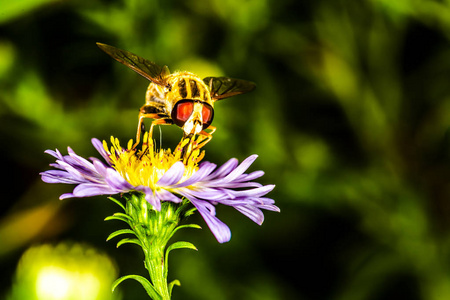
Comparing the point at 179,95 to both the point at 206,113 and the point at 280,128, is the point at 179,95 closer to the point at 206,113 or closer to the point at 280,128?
the point at 206,113

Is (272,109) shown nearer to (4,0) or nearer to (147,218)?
(4,0)

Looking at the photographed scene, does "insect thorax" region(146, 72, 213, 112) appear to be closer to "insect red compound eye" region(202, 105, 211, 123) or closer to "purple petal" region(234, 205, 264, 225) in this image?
"insect red compound eye" region(202, 105, 211, 123)

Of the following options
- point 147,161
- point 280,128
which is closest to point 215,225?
point 147,161

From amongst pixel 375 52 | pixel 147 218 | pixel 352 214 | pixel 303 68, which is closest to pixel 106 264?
pixel 147 218

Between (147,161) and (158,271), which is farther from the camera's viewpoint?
(147,161)

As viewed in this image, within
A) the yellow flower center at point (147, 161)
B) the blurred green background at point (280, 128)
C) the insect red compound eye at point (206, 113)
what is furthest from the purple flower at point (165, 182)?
the blurred green background at point (280, 128)

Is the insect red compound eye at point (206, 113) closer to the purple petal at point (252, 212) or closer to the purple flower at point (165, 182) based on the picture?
the purple flower at point (165, 182)
